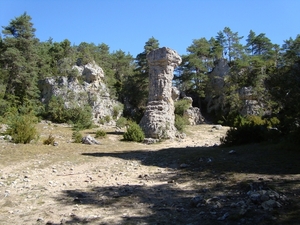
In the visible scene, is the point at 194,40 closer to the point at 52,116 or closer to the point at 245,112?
the point at 245,112

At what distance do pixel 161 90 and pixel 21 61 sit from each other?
17.0 m

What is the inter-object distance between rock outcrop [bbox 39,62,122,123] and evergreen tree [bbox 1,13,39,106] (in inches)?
57.8

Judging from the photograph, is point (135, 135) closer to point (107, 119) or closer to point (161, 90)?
point (161, 90)

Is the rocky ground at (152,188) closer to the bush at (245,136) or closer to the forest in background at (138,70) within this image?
the bush at (245,136)

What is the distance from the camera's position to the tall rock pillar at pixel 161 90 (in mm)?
16797

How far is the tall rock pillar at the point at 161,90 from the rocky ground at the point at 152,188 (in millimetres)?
7241

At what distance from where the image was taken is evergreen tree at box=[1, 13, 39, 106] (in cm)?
2706

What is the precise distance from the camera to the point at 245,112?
29719 millimetres

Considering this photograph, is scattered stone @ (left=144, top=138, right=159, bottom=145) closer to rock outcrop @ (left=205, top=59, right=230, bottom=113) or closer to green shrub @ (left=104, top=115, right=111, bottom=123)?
green shrub @ (left=104, top=115, right=111, bottom=123)

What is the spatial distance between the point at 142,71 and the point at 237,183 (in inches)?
1200

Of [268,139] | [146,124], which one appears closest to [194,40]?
[146,124]

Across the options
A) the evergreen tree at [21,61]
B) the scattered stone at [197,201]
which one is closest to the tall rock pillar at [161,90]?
the scattered stone at [197,201]

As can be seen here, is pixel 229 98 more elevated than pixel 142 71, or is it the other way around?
pixel 142 71

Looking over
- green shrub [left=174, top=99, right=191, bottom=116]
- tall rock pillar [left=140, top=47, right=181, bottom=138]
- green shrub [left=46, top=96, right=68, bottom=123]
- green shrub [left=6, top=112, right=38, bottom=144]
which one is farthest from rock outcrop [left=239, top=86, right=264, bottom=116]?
green shrub [left=6, top=112, right=38, bottom=144]
